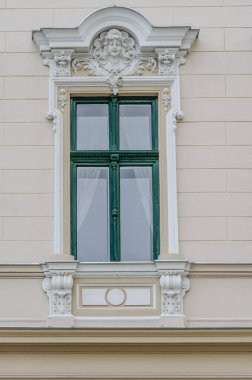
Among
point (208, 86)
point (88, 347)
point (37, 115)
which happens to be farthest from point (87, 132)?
point (88, 347)

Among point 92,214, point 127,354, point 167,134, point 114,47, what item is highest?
point 114,47

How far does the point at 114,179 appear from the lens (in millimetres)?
13781

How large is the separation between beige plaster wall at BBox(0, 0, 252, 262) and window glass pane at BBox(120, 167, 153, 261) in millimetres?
406

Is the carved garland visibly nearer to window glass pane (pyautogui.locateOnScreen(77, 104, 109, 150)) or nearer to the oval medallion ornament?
window glass pane (pyautogui.locateOnScreen(77, 104, 109, 150))

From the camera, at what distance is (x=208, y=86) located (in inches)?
550

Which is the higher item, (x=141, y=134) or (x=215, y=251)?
(x=141, y=134)

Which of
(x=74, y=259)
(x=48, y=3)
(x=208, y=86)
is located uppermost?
(x=48, y=3)

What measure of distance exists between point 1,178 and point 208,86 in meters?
2.54

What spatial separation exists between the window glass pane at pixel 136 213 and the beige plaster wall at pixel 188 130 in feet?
1.33

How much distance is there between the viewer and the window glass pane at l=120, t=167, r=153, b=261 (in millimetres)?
13641

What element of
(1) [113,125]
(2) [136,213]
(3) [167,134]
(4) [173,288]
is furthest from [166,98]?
(4) [173,288]

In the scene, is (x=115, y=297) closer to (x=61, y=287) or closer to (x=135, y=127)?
(x=61, y=287)

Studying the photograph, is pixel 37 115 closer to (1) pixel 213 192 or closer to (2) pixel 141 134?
(2) pixel 141 134

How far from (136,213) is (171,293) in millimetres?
1079
